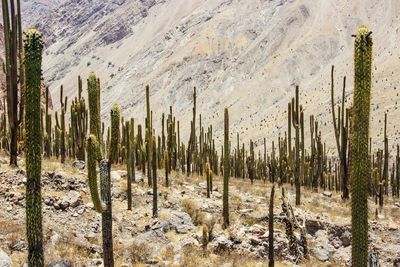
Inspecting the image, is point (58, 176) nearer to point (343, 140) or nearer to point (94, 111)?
point (94, 111)

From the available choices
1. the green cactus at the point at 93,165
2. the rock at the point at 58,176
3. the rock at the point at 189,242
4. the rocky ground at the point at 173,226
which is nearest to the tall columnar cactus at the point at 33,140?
the green cactus at the point at 93,165

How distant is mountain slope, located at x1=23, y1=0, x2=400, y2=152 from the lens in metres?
74.0

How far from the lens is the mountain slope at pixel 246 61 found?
2913 inches

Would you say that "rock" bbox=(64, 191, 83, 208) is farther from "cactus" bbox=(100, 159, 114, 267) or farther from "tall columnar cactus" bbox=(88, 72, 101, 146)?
"tall columnar cactus" bbox=(88, 72, 101, 146)

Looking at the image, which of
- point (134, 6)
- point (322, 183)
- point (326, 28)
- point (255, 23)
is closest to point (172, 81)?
point (255, 23)

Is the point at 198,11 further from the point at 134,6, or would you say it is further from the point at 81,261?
the point at 81,261

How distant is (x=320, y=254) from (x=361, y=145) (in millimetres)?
11747

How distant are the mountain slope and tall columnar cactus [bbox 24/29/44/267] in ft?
168

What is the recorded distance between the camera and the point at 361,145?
6.98m

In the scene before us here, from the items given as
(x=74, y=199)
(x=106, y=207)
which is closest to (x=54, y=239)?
(x=74, y=199)

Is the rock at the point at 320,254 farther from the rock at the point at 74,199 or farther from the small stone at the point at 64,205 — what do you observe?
the small stone at the point at 64,205

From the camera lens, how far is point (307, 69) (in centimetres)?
8306

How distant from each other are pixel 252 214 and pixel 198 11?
96912mm

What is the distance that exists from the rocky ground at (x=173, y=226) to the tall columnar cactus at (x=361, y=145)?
22.1 feet
